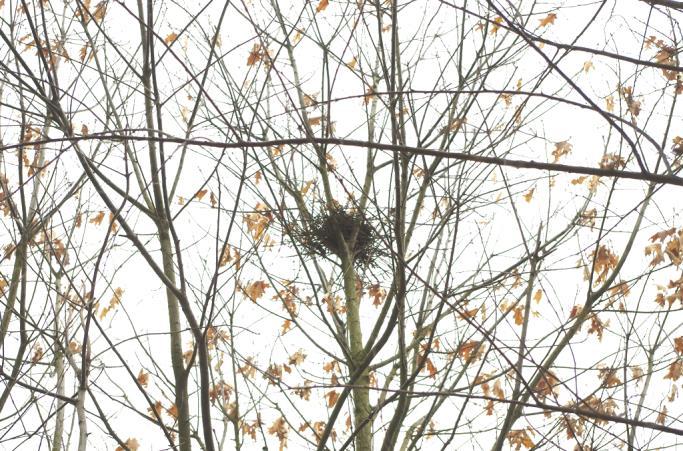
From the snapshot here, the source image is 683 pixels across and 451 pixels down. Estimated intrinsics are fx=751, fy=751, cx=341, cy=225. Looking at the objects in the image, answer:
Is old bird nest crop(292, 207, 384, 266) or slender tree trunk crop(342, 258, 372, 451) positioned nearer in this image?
slender tree trunk crop(342, 258, 372, 451)

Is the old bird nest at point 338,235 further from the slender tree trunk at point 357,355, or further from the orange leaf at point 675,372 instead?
the orange leaf at point 675,372

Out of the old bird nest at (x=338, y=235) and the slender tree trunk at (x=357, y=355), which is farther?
the old bird nest at (x=338, y=235)

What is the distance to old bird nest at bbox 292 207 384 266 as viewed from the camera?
Answer: 4.37 metres

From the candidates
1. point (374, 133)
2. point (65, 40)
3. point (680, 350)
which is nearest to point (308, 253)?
point (374, 133)

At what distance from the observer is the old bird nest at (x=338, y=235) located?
437cm

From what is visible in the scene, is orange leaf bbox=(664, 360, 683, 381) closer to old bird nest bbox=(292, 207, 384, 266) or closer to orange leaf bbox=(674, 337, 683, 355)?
orange leaf bbox=(674, 337, 683, 355)

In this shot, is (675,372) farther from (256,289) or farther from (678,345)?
(256,289)

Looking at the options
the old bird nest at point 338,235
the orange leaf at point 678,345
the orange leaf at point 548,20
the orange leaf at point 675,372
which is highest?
the orange leaf at point 548,20

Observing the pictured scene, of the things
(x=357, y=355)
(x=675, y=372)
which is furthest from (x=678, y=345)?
(x=357, y=355)

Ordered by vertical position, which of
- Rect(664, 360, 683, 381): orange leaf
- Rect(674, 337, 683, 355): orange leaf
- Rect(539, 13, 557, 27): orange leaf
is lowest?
Rect(664, 360, 683, 381): orange leaf

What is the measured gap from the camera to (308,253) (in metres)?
4.48

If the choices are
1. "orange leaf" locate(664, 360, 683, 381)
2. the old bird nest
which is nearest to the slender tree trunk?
the old bird nest

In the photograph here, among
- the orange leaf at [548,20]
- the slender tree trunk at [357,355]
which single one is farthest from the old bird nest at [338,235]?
the orange leaf at [548,20]

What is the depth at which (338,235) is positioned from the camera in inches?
170
